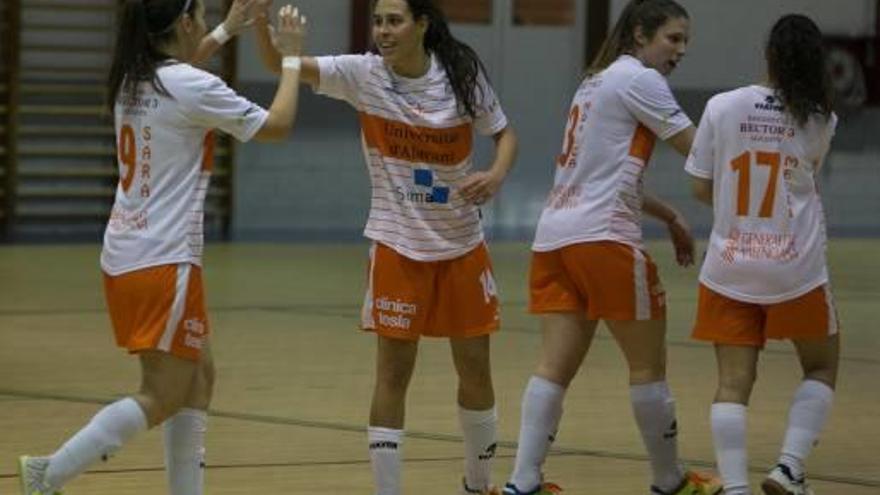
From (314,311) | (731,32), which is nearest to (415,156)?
(314,311)

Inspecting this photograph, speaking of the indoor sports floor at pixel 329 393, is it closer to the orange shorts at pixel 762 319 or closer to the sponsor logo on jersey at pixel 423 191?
the orange shorts at pixel 762 319

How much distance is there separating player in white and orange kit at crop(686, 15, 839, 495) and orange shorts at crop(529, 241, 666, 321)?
0.60 feet

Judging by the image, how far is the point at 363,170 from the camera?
19.2 meters

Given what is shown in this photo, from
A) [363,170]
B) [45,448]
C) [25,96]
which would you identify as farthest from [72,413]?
[363,170]

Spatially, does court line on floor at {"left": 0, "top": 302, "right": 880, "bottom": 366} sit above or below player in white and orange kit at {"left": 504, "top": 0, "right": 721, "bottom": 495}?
below

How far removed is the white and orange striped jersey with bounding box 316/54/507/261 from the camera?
19.7 feet

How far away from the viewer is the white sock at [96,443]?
5.48 metres

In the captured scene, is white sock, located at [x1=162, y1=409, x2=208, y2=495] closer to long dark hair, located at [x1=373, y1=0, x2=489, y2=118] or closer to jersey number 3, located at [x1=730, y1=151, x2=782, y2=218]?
long dark hair, located at [x1=373, y1=0, x2=489, y2=118]

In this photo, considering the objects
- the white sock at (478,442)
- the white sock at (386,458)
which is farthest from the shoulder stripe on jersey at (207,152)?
the white sock at (478,442)

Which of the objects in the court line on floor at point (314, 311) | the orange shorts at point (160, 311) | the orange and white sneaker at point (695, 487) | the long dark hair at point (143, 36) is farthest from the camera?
the court line on floor at point (314, 311)

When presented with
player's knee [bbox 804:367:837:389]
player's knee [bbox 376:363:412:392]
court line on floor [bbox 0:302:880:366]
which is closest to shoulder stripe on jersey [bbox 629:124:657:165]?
player's knee [bbox 804:367:837:389]

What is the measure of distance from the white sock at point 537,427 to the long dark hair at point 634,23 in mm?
959

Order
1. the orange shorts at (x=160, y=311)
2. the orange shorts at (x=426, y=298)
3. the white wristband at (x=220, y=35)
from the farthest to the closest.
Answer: the orange shorts at (x=426, y=298) → the white wristband at (x=220, y=35) → the orange shorts at (x=160, y=311)

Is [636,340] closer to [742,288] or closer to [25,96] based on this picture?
[742,288]
